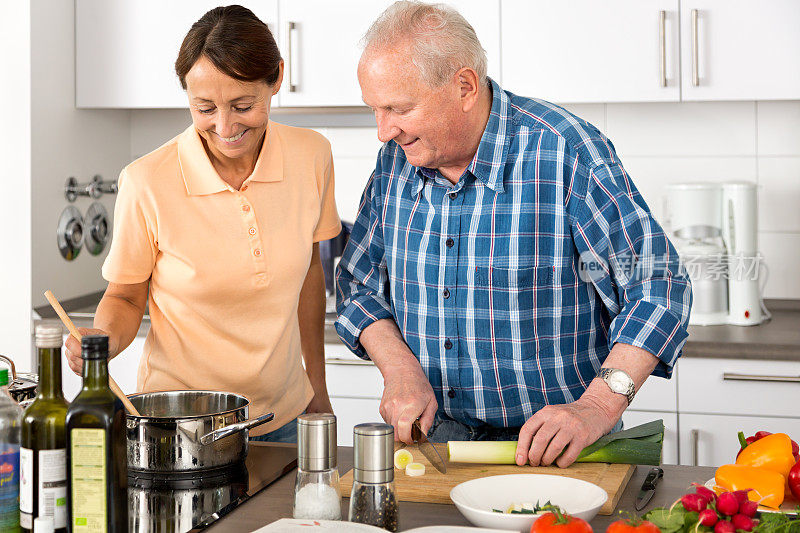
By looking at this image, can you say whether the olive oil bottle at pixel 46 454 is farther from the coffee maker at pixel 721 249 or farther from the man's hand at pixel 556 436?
the coffee maker at pixel 721 249

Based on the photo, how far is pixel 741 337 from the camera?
2473 millimetres

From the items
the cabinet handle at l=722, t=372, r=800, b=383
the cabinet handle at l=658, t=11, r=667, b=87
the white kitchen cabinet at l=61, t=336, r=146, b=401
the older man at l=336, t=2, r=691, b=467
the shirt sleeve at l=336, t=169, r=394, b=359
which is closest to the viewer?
the older man at l=336, t=2, r=691, b=467

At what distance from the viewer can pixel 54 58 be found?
2.87 meters

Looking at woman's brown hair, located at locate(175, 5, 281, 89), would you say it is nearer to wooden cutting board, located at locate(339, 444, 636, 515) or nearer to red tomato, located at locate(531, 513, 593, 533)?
wooden cutting board, located at locate(339, 444, 636, 515)

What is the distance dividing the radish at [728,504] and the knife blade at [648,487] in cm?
19

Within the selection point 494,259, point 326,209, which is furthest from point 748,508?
point 326,209

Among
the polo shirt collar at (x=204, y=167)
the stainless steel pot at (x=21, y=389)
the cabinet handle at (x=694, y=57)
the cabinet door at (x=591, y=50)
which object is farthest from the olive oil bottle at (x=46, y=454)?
the cabinet handle at (x=694, y=57)

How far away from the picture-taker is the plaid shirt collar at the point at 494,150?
1542 millimetres

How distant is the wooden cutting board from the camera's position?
1.22 metres

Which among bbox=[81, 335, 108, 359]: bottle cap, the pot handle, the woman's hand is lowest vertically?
the pot handle

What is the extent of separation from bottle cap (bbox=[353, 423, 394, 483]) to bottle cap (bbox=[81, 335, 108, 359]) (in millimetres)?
289

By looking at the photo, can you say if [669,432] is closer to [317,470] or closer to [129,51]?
[317,470]

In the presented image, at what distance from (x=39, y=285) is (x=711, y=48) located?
215 cm

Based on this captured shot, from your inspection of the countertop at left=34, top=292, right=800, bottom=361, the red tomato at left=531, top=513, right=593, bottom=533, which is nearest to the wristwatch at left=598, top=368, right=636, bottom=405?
the red tomato at left=531, top=513, right=593, bottom=533
